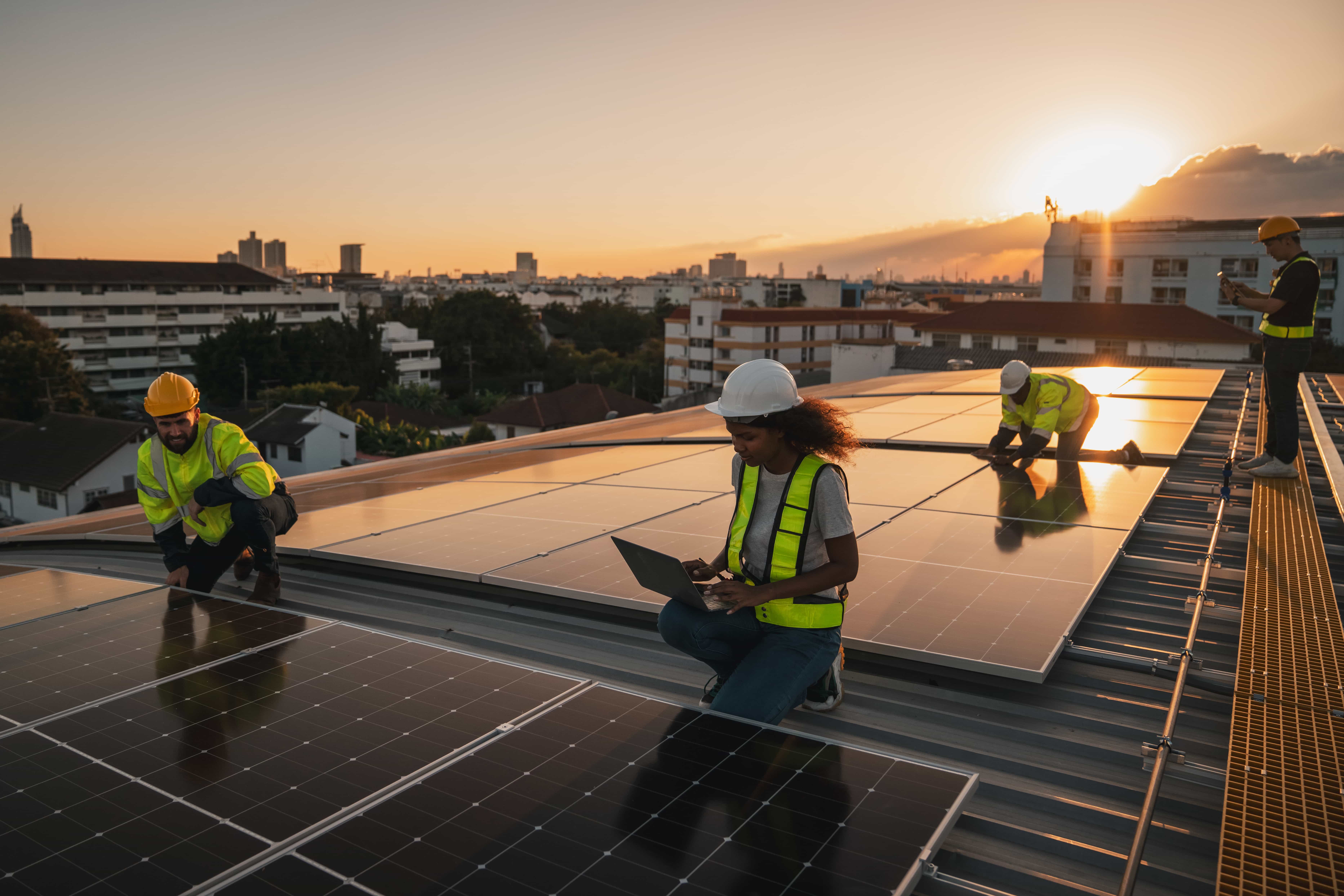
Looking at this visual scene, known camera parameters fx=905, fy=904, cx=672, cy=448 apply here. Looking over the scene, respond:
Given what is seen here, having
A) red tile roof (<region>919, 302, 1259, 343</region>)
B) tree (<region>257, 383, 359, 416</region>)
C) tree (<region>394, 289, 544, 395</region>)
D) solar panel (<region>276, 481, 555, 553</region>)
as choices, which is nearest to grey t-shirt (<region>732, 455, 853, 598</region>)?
solar panel (<region>276, 481, 555, 553</region>)

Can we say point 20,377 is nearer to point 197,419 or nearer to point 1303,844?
point 197,419

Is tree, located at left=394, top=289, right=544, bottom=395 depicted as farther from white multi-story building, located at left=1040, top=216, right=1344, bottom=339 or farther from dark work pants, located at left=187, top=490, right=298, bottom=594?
dark work pants, located at left=187, top=490, right=298, bottom=594

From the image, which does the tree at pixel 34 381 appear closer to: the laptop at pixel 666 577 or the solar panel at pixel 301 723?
the solar panel at pixel 301 723

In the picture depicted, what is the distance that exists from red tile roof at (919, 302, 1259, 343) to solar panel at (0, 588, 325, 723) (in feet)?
172

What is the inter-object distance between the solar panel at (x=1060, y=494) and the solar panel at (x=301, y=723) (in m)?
4.87

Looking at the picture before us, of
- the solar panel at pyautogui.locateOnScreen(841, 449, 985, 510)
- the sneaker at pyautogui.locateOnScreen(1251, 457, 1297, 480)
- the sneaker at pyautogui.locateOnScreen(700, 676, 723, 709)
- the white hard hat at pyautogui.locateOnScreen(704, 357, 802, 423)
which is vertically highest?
the white hard hat at pyautogui.locateOnScreen(704, 357, 802, 423)

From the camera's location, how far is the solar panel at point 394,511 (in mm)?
7797

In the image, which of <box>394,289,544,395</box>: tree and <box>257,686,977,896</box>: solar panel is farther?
<box>394,289,544,395</box>: tree

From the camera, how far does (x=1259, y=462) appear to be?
948 centimetres

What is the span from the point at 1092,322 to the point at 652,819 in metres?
60.5

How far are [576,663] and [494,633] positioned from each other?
0.80m

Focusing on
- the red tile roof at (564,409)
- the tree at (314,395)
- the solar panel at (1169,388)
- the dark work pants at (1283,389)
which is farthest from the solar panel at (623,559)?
the tree at (314,395)

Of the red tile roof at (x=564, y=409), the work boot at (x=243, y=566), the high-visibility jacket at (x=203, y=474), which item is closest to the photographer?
the high-visibility jacket at (x=203, y=474)

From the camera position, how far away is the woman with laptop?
13.7 ft
